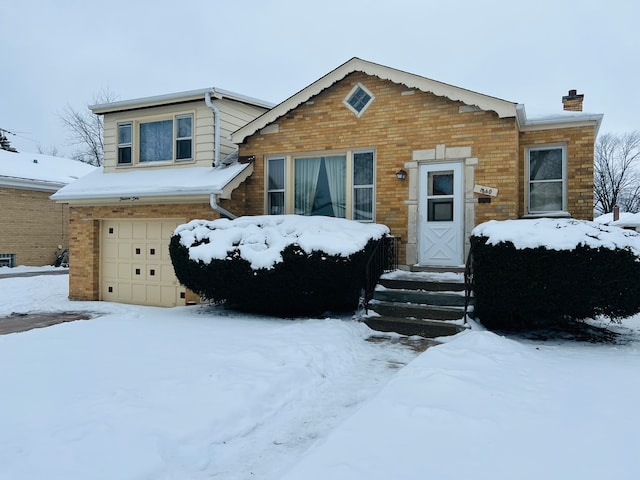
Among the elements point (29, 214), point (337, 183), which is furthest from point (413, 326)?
point (29, 214)

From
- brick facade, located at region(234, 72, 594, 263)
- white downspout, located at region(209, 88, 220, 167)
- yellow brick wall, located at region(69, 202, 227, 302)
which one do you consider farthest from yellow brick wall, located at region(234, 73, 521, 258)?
yellow brick wall, located at region(69, 202, 227, 302)

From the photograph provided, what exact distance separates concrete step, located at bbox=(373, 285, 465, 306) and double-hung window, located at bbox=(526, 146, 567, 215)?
319 centimetres

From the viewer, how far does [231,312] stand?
9.17 metres

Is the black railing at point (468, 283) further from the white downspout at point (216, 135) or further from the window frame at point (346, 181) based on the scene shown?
the white downspout at point (216, 135)

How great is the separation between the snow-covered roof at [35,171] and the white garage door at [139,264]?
10.5m

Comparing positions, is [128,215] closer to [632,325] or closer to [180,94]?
[180,94]

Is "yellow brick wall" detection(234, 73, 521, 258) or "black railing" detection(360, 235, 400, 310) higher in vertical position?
"yellow brick wall" detection(234, 73, 521, 258)

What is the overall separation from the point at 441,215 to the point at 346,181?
2273mm

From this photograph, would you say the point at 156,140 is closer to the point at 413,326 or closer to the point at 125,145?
the point at 125,145

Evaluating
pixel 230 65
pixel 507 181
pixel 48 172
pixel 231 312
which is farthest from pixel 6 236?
pixel 230 65

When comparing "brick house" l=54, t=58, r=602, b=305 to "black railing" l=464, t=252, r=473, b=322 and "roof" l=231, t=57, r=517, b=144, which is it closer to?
"roof" l=231, t=57, r=517, b=144

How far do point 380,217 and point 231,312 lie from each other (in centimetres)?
376

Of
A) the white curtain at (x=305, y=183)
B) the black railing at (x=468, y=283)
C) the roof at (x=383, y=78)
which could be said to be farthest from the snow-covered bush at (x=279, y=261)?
the roof at (x=383, y=78)

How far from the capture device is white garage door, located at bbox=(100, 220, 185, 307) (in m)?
11.5
